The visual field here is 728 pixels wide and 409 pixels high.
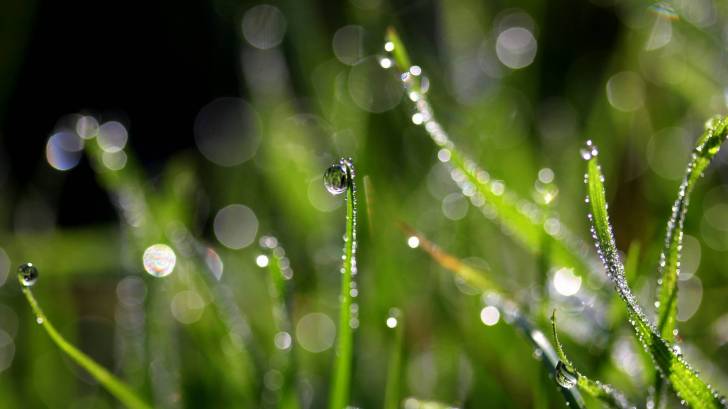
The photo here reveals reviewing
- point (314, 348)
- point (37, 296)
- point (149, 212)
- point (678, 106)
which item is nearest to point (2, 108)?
point (37, 296)

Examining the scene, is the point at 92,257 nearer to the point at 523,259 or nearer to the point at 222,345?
the point at 222,345

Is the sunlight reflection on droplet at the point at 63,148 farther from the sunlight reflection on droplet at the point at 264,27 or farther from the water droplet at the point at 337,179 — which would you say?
the water droplet at the point at 337,179

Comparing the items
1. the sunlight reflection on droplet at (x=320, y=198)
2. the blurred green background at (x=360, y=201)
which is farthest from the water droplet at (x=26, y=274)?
the sunlight reflection on droplet at (x=320, y=198)

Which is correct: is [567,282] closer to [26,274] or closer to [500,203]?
[500,203]

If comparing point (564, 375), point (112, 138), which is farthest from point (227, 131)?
point (564, 375)

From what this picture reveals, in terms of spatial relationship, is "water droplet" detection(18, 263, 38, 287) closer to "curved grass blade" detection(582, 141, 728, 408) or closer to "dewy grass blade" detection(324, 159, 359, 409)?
"dewy grass blade" detection(324, 159, 359, 409)

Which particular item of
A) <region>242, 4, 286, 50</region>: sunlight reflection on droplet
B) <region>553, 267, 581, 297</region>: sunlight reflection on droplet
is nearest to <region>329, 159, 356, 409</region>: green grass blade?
<region>553, 267, 581, 297</region>: sunlight reflection on droplet

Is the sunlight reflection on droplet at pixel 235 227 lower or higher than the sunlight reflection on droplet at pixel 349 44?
lower

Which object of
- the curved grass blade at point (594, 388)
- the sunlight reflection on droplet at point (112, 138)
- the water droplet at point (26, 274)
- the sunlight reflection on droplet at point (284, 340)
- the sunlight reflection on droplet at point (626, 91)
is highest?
the sunlight reflection on droplet at point (626, 91)
